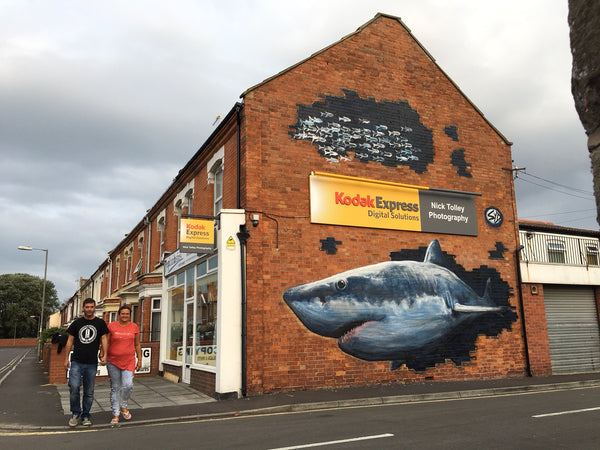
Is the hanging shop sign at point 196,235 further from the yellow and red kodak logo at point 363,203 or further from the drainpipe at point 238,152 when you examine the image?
the yellow and red kodak logo at point 363,203

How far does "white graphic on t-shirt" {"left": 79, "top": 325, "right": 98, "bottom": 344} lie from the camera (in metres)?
8.25

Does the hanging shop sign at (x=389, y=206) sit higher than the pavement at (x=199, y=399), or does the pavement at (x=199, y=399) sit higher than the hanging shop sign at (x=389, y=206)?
the hanging shop sign at (x=389, y=206)

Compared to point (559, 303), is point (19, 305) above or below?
above

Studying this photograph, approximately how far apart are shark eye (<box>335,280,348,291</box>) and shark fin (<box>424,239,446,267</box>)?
2855mm

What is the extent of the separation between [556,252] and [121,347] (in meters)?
15.3

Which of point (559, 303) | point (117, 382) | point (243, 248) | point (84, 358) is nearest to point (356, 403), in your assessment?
point (243, 248)

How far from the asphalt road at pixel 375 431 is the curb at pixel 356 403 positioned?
31 cm

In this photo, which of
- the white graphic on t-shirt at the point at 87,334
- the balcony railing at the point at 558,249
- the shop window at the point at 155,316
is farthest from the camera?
the shop window at the point at 155,316

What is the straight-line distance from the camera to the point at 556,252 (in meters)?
17.3

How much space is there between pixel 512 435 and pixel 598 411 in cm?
318

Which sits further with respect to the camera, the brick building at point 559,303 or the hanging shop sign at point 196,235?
the brick building at point 559,303

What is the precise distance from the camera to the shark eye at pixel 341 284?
41.7ft

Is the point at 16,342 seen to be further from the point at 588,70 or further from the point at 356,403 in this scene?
the point at 588,70

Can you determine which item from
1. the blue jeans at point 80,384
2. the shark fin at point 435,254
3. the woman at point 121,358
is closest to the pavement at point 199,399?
the blue jeans at point 80,384
